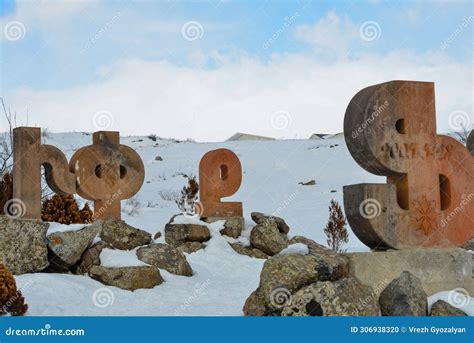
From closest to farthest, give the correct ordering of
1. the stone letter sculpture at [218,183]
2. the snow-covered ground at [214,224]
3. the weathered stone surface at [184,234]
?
the snow-covered ground at [214,224]
the weathered stone surface at [184,234]
the stone letter sculpture at [218,183]

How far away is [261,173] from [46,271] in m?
18.8

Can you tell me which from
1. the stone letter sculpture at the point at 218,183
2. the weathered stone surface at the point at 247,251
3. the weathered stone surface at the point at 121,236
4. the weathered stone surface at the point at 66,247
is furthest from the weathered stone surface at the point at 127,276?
the stone letter sculpture at the point at 218,183

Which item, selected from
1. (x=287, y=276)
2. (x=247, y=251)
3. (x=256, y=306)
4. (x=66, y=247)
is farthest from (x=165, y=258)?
(x=287, y=276)

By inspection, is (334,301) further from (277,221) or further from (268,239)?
(277,221)

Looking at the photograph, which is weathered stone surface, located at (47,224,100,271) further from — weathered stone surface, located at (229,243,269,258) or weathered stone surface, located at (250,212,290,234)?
weathered stone surface, located at (250,212,290,234)

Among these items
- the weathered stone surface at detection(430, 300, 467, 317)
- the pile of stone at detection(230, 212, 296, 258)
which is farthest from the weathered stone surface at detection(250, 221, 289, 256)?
the weathered stone surface at detection(430, 300, 467, 317)

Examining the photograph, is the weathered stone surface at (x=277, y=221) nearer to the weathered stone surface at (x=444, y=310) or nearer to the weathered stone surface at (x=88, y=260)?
the weathered stone surface at (x=88, y=260)

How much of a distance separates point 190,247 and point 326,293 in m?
6.25

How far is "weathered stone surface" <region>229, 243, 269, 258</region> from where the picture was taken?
11.9 meters

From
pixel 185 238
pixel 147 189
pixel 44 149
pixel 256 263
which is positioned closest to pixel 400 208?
pixel 256 263

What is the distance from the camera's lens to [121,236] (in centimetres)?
1002

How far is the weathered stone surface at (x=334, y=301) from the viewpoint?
5.36 m

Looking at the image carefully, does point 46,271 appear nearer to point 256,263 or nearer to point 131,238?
point 131,238

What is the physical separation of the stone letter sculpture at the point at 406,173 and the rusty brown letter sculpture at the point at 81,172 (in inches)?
246
